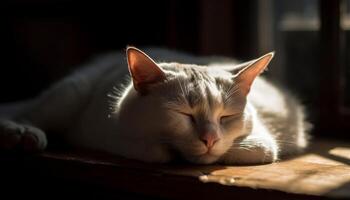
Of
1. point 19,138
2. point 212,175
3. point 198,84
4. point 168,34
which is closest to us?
point 212,175

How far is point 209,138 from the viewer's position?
1.35 m

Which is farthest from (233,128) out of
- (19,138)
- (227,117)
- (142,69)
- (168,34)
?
(168,34)

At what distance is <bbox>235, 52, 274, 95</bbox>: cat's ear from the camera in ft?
4.83

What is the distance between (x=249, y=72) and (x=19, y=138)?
2.29 ft

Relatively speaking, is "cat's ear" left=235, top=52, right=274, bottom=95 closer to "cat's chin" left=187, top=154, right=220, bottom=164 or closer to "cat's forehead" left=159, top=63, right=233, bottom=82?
"cat's forehead" left=159, top=63, right=233, bottom=82

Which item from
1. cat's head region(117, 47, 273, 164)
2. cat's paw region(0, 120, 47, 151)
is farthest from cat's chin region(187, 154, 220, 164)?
cat's paw region(0, 120, 47, 151)

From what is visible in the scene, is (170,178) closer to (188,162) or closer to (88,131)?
(188,162)

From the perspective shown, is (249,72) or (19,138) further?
(19,138)

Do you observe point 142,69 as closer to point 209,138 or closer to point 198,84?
point 198,84

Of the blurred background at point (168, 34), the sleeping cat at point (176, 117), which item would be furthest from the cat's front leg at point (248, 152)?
the blurred background at point (168, 34)

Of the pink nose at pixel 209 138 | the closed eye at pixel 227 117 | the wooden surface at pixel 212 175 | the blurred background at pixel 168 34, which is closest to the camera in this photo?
the wooden surface at pixel 212 175

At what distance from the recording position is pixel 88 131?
179 cm

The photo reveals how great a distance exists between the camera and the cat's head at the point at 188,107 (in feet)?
4.53

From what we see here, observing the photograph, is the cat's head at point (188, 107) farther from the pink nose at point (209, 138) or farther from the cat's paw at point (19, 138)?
the cat's paw at point (19, 138)
